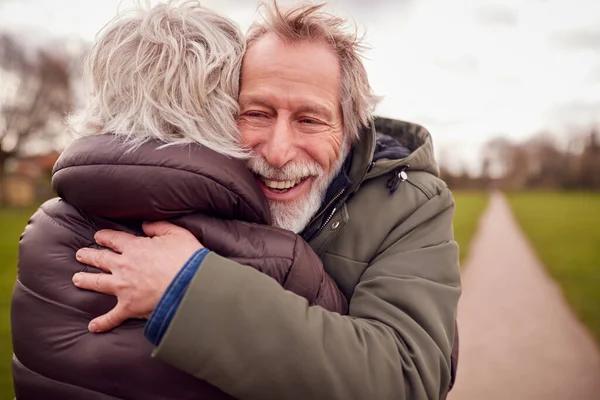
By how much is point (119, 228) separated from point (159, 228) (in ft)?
0.50

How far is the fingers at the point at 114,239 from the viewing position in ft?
5.03

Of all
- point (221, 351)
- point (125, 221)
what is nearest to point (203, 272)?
point (221, 351)

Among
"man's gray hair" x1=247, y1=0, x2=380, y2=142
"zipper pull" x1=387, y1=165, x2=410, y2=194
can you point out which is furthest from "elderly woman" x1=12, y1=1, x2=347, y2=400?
"zipper pull" x1=387, y1=165, x2=410, y2=194

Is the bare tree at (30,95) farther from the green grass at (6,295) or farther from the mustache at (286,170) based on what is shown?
the mustache at (286,170)

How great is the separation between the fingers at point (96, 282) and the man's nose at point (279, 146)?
816 millimetres

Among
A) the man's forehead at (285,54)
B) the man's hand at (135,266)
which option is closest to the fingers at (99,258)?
the man's hand at (135,266)

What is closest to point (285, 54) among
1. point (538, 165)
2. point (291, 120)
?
point (291, 120)

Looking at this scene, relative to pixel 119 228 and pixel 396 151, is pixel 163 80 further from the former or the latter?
pixel 396 151

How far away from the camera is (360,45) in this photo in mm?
2250

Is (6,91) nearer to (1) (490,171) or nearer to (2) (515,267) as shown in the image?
(2) (515,267)

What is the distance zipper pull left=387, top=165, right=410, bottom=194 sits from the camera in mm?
2080

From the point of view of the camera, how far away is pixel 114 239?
5.04ft

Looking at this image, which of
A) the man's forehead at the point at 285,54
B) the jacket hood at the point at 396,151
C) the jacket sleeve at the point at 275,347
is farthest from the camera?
the jacket hood at the point at 396,151

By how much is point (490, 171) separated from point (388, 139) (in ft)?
288
